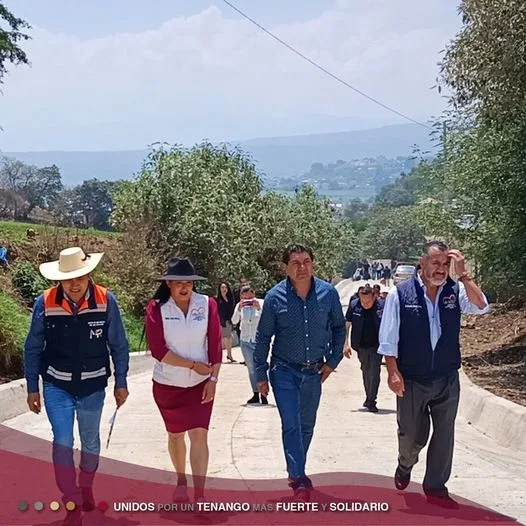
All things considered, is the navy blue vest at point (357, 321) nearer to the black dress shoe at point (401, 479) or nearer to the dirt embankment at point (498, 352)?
the dirt embankment at point (498, 352)

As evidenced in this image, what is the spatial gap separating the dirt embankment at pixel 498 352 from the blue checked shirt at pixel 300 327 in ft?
19.7

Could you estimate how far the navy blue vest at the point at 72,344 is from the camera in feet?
21.6

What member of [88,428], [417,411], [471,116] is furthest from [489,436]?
[471,116]

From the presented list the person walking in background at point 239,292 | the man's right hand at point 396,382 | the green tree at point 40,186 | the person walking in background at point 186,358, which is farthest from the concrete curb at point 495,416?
the green tree at point 40,186

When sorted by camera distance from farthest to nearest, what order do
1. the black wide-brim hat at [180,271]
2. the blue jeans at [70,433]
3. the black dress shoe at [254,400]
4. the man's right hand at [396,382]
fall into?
the black dress shoe at [254,400]
the black wide-brim hat at [180,271]
the man's right hand at [396,382]
the blue jeans at [70,433]

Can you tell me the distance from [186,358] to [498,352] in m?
13.5

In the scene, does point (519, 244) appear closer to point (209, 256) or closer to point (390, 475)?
point (390, 475)

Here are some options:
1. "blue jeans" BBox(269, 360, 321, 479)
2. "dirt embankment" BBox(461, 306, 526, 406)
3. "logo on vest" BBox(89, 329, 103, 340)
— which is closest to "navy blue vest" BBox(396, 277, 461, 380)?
"blue jeans" BBox(269, 360, 321, 479)

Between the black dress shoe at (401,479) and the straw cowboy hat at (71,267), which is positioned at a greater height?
the straw cowboy hat at (71,267)

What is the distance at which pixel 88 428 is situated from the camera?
674cm

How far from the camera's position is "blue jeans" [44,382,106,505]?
21.3 feet

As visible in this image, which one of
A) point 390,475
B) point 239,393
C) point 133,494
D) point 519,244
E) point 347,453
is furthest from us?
point 519,244

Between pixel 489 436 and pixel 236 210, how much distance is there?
22.7 metres

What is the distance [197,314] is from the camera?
6.95 meters
